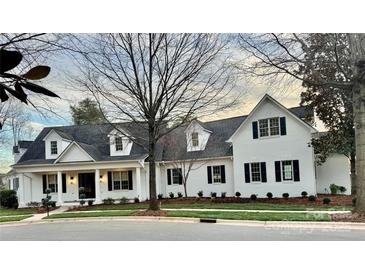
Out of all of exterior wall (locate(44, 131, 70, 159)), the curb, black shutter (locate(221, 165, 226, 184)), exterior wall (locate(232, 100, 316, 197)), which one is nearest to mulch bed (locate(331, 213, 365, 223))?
the curb

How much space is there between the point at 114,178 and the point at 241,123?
6.38 feet

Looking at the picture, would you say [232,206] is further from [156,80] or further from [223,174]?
[156,80]

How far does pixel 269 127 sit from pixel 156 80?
171 centimetres

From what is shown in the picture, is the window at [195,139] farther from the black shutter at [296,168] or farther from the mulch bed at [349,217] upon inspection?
the mulch bed at [349,217]

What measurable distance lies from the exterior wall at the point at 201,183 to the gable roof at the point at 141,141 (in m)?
0.12

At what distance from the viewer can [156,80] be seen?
507 centimetres

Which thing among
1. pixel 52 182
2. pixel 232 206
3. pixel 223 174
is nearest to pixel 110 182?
pixel 52 182

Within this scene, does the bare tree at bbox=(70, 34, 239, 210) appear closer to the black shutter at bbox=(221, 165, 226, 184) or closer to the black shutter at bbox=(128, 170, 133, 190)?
the black shutter at bbox=(128, 170, 133, 190)

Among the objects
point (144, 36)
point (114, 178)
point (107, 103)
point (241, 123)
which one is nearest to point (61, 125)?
point (107, 103)

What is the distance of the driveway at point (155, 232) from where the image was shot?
438 centimetres

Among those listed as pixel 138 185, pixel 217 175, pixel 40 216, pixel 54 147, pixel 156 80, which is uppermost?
pixel 156 80

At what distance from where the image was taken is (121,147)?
514 centimetres

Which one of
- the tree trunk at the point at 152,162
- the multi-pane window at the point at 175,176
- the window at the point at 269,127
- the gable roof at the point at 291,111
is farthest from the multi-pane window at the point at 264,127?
the tree trunk at the point at 152,162

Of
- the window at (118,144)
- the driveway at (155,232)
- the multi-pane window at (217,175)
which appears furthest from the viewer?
the window at (118,144)
